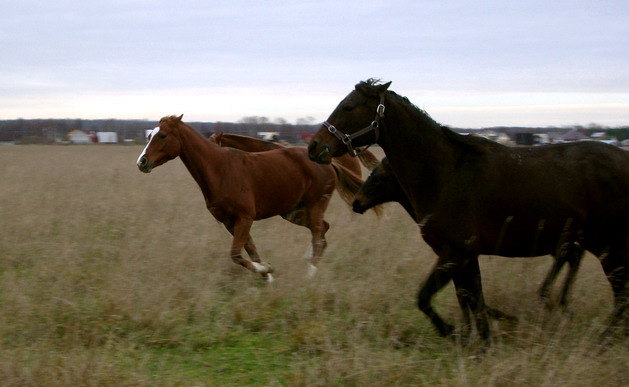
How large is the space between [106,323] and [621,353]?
153 inches

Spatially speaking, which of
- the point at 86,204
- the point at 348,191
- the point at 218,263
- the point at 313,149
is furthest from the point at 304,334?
the point at 86,204

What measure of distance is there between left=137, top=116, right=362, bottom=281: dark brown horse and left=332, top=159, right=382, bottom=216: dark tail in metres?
0.22

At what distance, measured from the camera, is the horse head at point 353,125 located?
5.35 meters

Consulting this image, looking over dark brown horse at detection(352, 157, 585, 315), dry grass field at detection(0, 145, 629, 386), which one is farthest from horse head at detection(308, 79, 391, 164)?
dry grass field at detection(0, 145, 629, 386)

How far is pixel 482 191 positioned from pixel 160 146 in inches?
150

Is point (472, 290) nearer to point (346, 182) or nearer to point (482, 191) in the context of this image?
point (482, 191)

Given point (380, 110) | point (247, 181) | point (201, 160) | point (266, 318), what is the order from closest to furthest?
point (380, 110), point (266, 318), point (201, 160), point (247, 181)

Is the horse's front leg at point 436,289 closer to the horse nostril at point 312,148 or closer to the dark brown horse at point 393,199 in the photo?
the dark brown horse at point 393,199

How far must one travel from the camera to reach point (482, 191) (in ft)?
17.2

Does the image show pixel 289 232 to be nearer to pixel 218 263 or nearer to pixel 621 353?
pixel 218 263

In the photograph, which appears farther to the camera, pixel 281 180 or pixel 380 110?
pixel 281 180

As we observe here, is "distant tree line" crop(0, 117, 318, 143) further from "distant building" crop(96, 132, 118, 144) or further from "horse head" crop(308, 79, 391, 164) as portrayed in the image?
"horse head" crop(308, 79, 391, 164)

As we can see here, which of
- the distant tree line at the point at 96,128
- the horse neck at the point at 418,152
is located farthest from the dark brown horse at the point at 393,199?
the distant tree line at the point at 96,128

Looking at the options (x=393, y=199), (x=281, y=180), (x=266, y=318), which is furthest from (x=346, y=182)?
(x=266, y=318)
